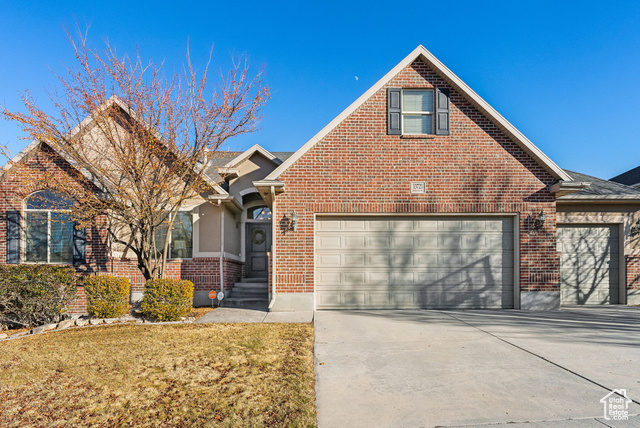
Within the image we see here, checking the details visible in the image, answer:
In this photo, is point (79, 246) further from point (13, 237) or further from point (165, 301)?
point (165, 301)

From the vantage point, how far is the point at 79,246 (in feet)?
33.3

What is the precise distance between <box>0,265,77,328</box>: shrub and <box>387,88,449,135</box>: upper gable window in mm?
8644

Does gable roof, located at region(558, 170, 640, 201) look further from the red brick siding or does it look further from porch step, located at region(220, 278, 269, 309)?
porch step, located at region(220, 278, 269, 309)

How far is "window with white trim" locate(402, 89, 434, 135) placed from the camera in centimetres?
977

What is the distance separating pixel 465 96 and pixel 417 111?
1243mm

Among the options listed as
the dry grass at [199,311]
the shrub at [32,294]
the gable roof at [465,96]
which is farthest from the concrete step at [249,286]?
the shrub at [32,294]

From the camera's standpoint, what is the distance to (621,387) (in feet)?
14.2

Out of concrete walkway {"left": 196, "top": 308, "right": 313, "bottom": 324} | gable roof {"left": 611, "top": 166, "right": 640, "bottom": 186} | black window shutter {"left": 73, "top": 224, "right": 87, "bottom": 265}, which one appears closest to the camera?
concrete walkway {"left": 196, "top": 308, "right": 313, "bottom": 324}

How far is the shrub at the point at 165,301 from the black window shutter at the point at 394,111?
20.9ft

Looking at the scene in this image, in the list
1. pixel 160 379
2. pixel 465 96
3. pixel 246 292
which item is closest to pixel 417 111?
pixel 465 96

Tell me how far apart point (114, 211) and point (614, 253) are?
1374cm

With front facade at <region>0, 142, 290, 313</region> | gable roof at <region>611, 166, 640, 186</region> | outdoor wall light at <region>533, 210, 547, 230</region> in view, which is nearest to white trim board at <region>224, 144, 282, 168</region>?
front facade at <region>0, 142, 290, 313</region>

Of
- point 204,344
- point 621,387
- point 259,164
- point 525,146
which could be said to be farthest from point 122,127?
point 621,387

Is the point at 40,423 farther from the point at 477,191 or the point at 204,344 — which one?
the point at 477,191
